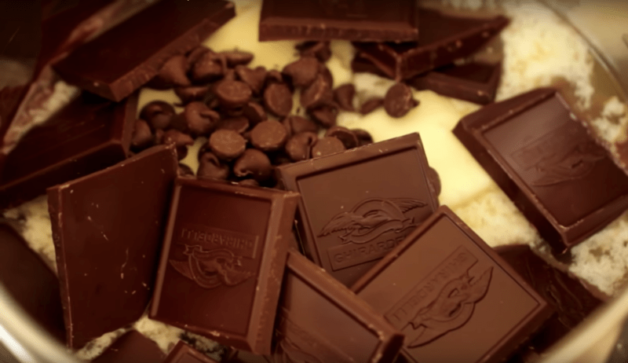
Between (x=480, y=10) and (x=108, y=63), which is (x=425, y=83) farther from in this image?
(x=108, y=63)

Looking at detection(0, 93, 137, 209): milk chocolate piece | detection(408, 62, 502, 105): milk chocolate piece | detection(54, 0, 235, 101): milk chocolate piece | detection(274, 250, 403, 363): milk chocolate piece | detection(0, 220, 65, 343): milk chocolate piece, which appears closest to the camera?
detection(274, 250, 403, 363): milk chocolate piece

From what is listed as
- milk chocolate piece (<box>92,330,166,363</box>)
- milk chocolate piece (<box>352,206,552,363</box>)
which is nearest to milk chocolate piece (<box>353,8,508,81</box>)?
milk chocolate piece (<box>352,206,552,363</box>)

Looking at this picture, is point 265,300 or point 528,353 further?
point 528,353

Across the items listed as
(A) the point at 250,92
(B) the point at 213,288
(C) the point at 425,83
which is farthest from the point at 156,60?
(C) the point at 425,83

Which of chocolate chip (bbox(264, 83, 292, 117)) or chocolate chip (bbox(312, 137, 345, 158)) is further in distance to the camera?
chocolate chip (bbox(264, 83, 292, 117))

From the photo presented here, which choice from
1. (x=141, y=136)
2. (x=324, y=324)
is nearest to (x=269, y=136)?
(x=141, y=136)

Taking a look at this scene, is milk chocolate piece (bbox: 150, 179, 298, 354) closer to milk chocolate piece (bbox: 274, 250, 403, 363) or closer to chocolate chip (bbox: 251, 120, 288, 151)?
milk chocolate piece (bbox: 274, 250, 403, 363)

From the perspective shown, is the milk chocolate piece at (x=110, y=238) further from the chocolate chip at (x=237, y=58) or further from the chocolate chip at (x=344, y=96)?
the chocolate chip at (x=344, y=96)

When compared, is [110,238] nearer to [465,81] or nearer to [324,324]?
[324,324]
